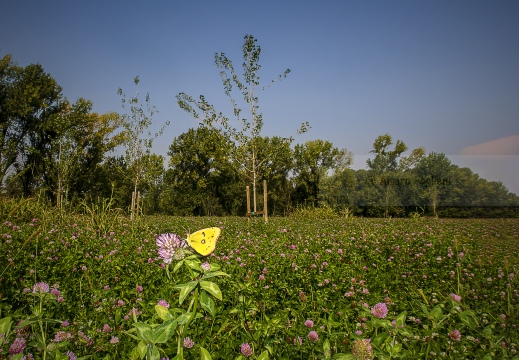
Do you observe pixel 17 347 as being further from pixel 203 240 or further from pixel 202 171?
pixel 202 171

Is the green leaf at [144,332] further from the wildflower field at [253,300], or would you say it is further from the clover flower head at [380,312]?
the clover flower head at [380,312]

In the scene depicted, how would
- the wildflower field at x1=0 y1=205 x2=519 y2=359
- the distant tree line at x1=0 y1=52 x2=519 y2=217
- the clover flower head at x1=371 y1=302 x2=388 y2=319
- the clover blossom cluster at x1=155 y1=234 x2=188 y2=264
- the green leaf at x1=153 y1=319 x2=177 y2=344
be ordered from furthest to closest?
the distant tree line at x1=0 y1=52 x2=519 y2=217, the clover flower head at x1=371 y1=302 x2=388 y2=319, the wildflower field at x1=0 y1=205 x2=519 y2=359, the clover blossom cluster at x1=155 y1=234 x2=188 y2=264, the green leaf at x1=153 y1=319 x2=177 y2=344

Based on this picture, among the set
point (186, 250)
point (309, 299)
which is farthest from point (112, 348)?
point (309, 299)

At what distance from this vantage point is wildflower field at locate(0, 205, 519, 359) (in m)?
1.33

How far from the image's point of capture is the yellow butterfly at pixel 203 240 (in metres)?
1.08

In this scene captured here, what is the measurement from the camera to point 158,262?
3887 mm

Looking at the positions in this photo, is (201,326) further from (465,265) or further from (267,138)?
(267,138)

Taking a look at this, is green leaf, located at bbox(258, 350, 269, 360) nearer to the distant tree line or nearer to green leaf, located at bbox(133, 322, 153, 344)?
green leaf, located at bbox(133, 322, 153, 344)

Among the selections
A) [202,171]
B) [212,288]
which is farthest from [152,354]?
[202,171]

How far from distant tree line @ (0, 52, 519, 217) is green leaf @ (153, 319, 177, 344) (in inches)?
433

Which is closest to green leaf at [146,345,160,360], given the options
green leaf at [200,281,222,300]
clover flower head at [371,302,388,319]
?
green leaf at [200,281,222,300]

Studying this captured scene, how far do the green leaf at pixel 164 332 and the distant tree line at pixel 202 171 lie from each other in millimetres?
10999

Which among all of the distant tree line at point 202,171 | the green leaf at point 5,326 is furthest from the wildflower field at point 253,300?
the distant tree line at point 202,171

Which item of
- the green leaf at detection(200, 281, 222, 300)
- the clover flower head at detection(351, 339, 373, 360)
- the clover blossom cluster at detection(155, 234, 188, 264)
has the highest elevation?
the clover blossom cluster at detection(155, 234, 188, 264)
